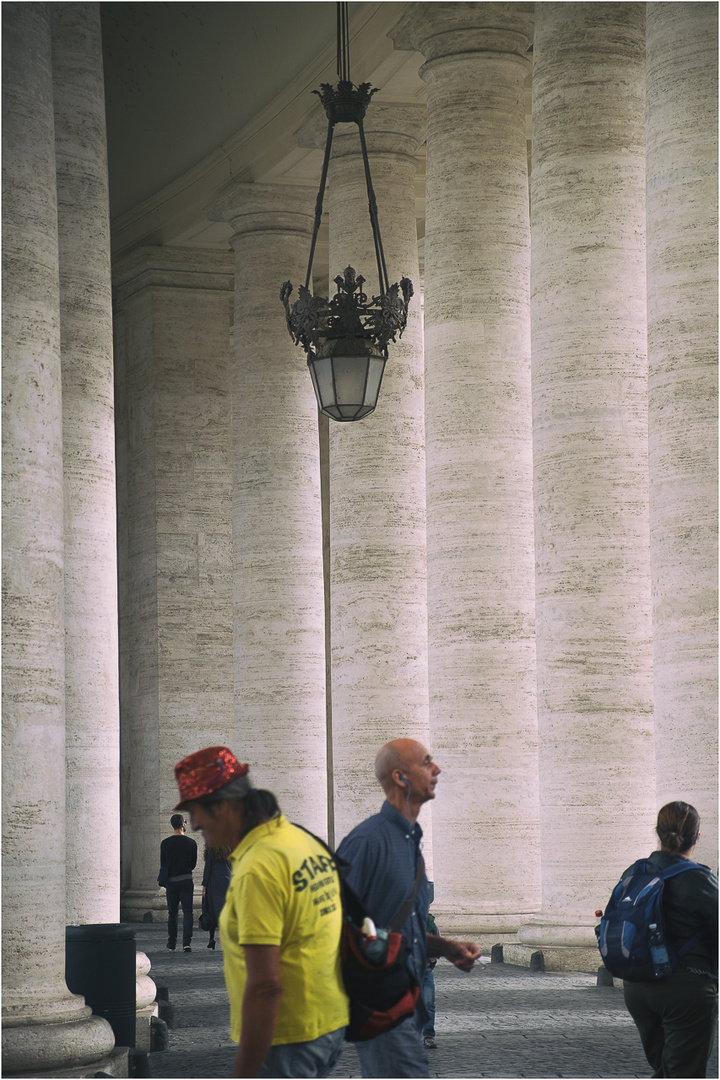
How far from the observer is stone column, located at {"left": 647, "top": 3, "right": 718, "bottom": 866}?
84.0ft

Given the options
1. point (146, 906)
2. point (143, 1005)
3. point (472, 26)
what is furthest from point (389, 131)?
point (146, 906)

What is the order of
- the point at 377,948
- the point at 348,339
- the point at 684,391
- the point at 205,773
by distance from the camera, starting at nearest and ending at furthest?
the point at 205,773
the point at 377,948
the point at 348,339
the point at 684,391

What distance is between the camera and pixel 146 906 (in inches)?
2201

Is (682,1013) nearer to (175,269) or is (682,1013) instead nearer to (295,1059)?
(295,1059)

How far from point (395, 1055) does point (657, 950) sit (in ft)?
10.8

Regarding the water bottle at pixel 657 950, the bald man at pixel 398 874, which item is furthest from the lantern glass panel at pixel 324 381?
the bald man at pixel 398 874

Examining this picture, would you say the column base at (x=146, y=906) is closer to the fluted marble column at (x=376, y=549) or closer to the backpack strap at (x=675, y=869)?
the fluted marble column at (x=376, y=549)

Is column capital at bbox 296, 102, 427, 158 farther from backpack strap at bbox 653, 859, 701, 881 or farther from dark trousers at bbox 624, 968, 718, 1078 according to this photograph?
dark trousers at bbox 624, 968, 718, 1078

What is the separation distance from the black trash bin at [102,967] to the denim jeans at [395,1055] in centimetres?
979

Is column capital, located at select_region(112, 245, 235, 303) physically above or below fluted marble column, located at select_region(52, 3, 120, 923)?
above

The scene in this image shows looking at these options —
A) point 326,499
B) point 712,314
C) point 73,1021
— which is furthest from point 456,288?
point 326,499

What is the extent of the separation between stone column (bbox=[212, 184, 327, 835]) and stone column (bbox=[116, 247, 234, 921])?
698cm

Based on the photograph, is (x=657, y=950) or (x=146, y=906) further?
(x=146, y=906)

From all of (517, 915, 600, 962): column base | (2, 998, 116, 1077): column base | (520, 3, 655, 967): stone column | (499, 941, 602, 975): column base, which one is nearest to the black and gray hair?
(2, 998, 116, 1077): column base
